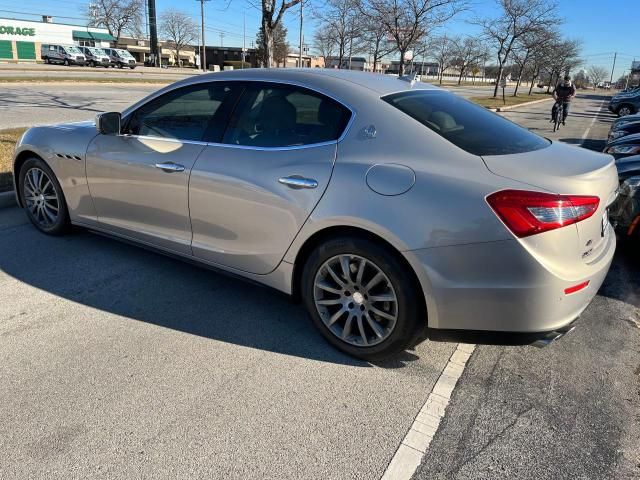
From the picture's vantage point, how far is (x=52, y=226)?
4.69m

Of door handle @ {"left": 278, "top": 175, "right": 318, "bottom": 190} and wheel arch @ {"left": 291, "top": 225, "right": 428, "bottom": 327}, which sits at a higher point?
door handle @ {"left": 278, "top": 175, "right": 318, "bottom": 190}

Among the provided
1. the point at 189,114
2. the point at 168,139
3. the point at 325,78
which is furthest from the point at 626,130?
the point at 168,139

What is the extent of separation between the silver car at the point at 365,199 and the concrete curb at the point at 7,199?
88.2 inches

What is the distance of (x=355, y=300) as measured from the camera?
292 cm

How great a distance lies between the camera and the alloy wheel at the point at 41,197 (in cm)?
462

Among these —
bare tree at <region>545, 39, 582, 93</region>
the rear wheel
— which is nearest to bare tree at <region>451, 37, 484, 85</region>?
bare tree at <region>545, 39, 582, 93</region>

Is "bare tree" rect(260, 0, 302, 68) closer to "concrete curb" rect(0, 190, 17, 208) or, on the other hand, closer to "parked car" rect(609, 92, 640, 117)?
"concrete curb" rect(0, 190, 17, 208)

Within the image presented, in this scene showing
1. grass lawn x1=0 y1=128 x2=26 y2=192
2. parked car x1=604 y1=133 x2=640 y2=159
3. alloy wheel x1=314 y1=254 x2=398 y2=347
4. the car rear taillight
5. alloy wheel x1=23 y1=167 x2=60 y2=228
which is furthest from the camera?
parked car x1=604 y1=133 x2=640 y2=159

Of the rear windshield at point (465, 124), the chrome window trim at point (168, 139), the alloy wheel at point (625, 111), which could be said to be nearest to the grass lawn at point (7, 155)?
the chrome window trim at point (168, 139)

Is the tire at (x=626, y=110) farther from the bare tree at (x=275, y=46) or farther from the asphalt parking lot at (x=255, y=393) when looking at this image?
the asphalt parking lot at (x=255, y=393)

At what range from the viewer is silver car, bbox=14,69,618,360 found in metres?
2.46

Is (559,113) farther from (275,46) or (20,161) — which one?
(20,161)

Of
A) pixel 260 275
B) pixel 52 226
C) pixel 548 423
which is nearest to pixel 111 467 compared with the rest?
pixel 260 275

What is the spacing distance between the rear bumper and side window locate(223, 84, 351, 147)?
1002 millimetres
